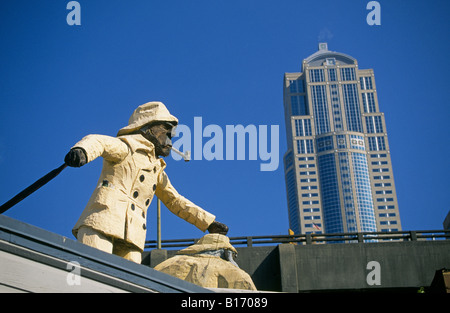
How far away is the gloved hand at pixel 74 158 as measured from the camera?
220 inches

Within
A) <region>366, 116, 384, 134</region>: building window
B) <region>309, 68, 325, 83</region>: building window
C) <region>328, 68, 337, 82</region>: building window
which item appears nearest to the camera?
<region>366, 116, 384, 134</region>: building window

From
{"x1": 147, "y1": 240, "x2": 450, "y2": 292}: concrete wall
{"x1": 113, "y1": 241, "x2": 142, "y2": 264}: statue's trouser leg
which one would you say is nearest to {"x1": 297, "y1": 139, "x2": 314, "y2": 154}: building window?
{"x1": 147, "y1": 240, "x2": 450, "y2": 292}: concrete wall

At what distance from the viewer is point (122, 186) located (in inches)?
258

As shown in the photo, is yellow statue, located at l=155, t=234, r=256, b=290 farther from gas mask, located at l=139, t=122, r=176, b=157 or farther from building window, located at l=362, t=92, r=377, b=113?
building window, located at l=362, t=92, r=377, b=113

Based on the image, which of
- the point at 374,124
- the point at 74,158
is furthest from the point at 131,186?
the point at 374,124

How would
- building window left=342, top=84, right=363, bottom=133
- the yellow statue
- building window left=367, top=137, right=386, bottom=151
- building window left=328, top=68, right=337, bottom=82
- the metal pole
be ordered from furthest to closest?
1. building window left=328, top=68, right=337, bottom=82
2. building window left=342, top=84, right=363, bottom=133
3. building window left=367, top=137, right=386, bottom=151
4. the metal pole
5. the yellow statue

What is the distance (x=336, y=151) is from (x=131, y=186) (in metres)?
126

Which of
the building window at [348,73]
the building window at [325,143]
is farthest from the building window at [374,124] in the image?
the building window at [348,73]

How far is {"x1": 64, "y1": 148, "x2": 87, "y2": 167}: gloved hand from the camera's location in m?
5.60

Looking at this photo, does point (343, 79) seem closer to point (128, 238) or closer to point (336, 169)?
point (336, 169)

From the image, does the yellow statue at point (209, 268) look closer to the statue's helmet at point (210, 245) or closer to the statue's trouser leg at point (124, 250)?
the statue's helmet at point (210, 245)
